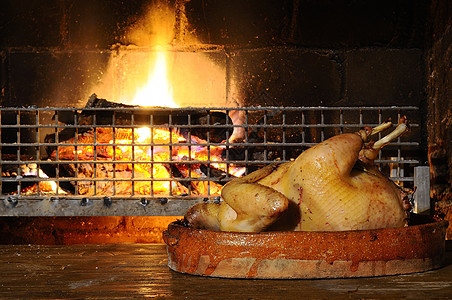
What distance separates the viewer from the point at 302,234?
1.73 m

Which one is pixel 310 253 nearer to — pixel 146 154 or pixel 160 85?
pixel 146 154

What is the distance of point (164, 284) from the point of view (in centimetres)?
175

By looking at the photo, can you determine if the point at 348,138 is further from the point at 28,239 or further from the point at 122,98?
the point at 28,239

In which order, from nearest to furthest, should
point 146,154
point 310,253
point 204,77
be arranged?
point 310,253 < point 146,154 < point 204,77

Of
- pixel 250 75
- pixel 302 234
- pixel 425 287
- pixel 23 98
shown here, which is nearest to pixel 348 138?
pixel 302 234

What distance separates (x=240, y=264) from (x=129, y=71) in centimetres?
248

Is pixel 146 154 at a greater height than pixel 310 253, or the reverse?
pixel 146 154

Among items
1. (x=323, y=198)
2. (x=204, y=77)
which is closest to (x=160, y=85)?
(x=204, y=77)

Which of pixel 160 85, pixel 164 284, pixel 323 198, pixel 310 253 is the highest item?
pixel 160 85

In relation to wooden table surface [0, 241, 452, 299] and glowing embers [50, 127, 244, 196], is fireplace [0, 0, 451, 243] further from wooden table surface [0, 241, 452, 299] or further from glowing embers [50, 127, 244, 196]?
wooden table surface [0, 241, 452, 299]

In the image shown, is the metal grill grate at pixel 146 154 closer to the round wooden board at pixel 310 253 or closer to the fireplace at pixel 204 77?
the fireplace at pixel 204 77

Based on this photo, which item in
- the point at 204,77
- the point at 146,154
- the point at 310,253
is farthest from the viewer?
the point at 204,77

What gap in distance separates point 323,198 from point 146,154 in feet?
6.80

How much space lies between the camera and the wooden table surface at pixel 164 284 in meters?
1.58
